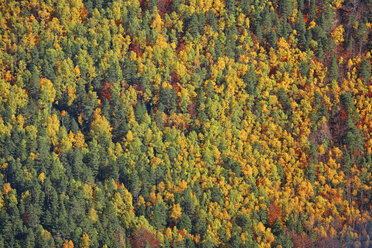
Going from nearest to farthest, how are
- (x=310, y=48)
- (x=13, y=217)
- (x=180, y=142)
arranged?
(x=13, y=217) < (x=180, y=142) < (x=310, y=48)

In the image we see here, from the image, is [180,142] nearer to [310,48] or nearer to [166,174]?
[166,174]

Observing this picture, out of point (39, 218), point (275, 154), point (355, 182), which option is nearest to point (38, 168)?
point (39, 218)

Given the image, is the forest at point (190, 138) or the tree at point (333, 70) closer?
the forest at point (190, 138)

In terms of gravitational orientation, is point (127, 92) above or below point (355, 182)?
above

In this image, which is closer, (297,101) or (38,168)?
(38,168)

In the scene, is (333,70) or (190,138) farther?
(333,70)

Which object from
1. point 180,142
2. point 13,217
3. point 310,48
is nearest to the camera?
point 13,217

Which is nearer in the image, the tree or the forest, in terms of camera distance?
the forest

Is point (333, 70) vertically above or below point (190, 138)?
above
